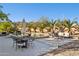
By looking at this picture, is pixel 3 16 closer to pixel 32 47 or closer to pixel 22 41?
pixel 22 41

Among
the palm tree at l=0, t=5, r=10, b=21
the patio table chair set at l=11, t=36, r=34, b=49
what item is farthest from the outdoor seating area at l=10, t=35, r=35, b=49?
the palm tree at l=0, t=5, r=10, b=21

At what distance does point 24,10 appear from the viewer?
9.14 metres

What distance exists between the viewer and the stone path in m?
9.13

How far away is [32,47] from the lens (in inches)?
361

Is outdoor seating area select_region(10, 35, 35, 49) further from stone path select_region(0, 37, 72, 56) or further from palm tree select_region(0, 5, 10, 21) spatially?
palm tree select_region(0, 5, 10, 21)

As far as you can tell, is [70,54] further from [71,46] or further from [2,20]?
[2,20]

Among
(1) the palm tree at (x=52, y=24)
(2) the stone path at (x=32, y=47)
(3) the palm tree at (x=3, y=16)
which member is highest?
(3) the palm tree at (x=3, y=16)

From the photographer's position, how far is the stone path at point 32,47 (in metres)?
9.13

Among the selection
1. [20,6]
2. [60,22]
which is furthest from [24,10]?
[60,22]

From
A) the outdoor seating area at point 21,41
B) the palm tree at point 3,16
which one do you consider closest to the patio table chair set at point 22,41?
the outdoor seating area at point 21,41

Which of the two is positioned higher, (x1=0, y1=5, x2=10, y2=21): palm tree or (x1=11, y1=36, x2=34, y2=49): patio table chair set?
(x1=0, y1=5, x2=10, y2=21): palm tree

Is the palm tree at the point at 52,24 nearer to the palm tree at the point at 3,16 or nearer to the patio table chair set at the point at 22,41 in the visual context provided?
the patio table chair set at the point at 22,41

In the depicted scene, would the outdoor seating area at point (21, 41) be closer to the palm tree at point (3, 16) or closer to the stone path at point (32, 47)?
the stone path at point (32, 47)

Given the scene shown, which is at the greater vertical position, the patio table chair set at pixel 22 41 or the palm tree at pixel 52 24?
the palm tree at pixel 52 24
